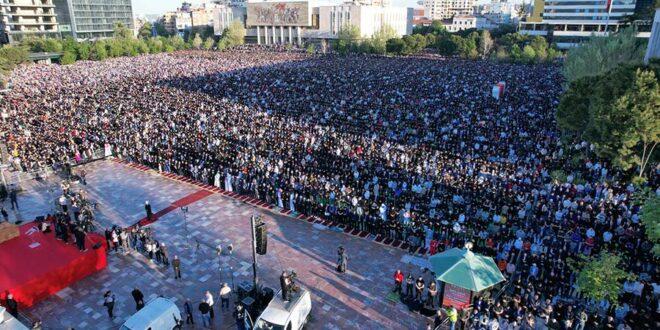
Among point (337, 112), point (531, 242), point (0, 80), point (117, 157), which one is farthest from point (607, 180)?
point (0, 80)

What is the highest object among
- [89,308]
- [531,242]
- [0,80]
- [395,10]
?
[395,10]

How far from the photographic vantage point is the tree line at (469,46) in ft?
206

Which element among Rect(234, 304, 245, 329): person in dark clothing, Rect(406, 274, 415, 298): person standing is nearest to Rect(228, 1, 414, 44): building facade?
Rect(406, 274, 415, 298): person standing

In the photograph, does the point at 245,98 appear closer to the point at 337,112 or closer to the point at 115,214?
the point at 337,112

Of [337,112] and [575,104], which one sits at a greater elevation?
[575,104]

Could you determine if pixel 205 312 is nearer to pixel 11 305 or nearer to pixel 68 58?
pixel 11 305

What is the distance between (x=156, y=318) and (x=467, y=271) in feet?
25.7

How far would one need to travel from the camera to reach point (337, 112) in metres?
31.9

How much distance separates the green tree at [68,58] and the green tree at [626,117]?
74.3m

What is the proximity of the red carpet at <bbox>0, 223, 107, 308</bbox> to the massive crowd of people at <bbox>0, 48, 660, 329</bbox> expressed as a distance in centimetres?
735

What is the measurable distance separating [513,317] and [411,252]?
4.46 meters

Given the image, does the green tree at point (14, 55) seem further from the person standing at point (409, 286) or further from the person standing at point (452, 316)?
the person standing at point (452, 316)

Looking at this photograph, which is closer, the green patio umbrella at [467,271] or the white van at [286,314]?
the white van at [286,314]

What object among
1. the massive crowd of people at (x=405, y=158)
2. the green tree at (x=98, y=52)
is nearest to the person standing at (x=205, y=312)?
the massive crowd of people at (x=405, y=158)
